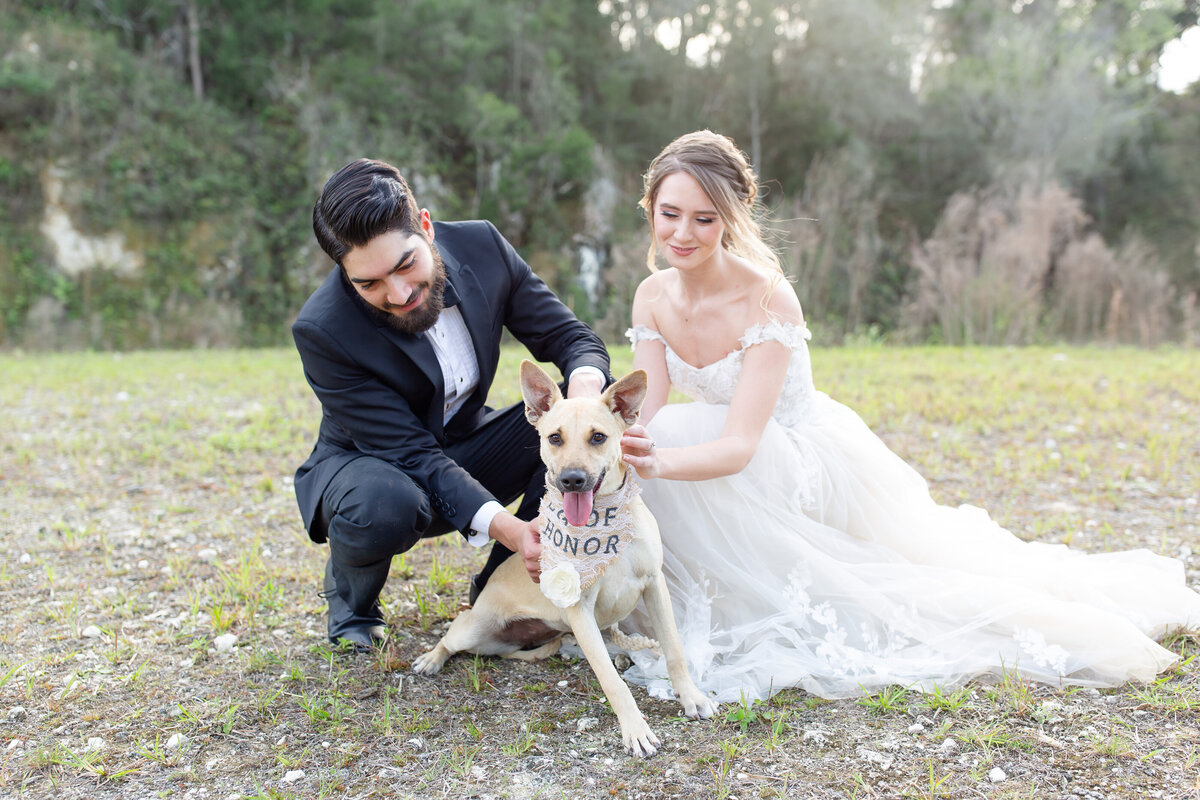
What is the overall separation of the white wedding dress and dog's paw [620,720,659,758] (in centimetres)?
38

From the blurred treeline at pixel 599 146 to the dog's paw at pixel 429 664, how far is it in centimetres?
1002

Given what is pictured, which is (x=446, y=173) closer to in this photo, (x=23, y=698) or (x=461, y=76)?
(x=461, y=76)

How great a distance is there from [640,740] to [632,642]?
708mm

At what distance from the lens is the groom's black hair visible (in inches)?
117

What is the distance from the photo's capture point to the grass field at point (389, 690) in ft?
8.36

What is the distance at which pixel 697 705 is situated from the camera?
9.41 ft

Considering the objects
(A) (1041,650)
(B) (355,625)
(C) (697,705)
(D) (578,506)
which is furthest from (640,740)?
(A) (1041,650)

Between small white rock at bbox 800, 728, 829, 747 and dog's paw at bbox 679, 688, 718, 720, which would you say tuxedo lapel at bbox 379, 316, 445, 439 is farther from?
small white rock at bbox 800, 728, 829, 747

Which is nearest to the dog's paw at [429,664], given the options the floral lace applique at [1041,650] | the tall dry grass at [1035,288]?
the floral lace applique at [1041,650]

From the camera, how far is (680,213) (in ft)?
10.5

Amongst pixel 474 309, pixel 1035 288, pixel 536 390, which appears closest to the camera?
pixel 536 390

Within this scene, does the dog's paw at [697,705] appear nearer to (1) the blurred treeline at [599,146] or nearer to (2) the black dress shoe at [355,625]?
(2) the black dress shoe at [355,625]

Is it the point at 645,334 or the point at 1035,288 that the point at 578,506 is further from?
the point at 1035,288

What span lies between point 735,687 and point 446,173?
54.3 ft
